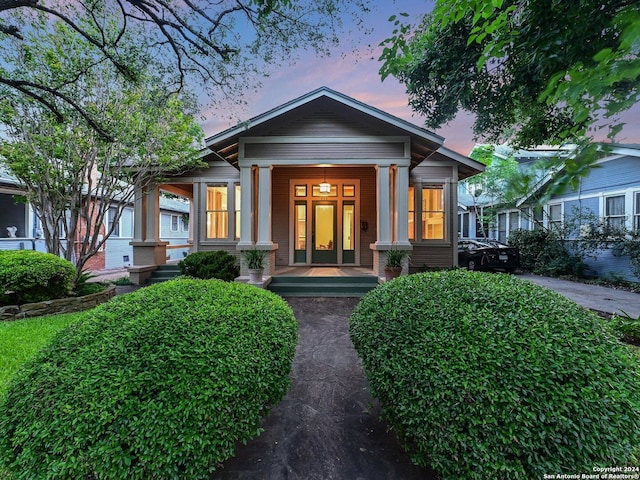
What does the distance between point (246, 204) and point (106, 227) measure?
1186 cm

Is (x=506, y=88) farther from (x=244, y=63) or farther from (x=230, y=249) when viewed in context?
(x=230, y=249)

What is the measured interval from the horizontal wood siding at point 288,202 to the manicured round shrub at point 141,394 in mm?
7863

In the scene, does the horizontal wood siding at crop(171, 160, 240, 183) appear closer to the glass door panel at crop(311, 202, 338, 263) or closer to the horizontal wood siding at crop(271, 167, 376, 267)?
the horizontal wood siding at crop(271, 167, 376, 267)

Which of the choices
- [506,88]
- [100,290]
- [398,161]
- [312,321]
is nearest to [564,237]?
[506,88]

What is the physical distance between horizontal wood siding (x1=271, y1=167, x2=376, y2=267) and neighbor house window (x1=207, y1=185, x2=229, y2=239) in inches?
64.8

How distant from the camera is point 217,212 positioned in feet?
31.9

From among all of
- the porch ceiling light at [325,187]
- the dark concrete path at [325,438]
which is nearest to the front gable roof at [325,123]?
the porch ceiling light at [325,187]

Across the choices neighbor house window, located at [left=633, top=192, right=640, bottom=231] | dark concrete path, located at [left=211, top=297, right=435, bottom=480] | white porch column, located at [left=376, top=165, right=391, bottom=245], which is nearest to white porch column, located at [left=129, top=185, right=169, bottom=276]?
white porch column, located at [left=376, top=165, right=391, bottom=245]

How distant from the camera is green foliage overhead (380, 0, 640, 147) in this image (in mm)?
1191

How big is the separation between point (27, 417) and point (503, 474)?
7.86ft

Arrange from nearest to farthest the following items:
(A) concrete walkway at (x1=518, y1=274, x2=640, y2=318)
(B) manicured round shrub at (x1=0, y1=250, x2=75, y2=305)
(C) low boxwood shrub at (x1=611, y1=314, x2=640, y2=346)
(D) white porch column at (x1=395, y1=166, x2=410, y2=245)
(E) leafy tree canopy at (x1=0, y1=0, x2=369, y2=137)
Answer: (C) low boxwood shrub at (x1=611, y1=314, x2=640, y2=346) < (B) manicured round shrub at (x1=0, y1=250, x2=75, y2=305) < (E) leafy tree canopy at (x1=0, y1=0, x2=369, y2=137) < (A) concrete walkway at (x1=518, y1=274, x2=640, y2=318) < (D) white porch column at (x1=395, y1=166, x2=410, y2=245)

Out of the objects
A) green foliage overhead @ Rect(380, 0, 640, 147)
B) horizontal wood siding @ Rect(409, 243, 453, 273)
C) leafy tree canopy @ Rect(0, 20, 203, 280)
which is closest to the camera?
green foliage overhead @ Rect(380, 0, 640, 147)

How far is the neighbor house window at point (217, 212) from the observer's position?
382 inches

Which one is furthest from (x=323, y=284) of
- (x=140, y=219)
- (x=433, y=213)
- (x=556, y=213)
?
(x=556, y=213)
